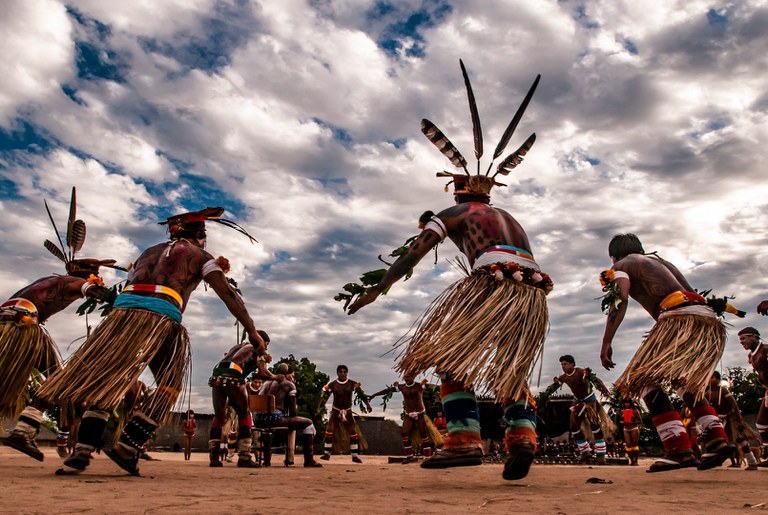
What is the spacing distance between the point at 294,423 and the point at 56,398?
5063mm

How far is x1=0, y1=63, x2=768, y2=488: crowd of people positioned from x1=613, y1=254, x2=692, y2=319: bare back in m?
0.01

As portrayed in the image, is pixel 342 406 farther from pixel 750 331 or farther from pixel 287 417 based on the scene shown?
pixel 750 331

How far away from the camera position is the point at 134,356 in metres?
4.18

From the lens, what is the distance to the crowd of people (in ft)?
12.4

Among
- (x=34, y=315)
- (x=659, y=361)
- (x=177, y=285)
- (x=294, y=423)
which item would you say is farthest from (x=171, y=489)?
(x=294, y=423)

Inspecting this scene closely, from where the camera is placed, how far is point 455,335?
3.75 m

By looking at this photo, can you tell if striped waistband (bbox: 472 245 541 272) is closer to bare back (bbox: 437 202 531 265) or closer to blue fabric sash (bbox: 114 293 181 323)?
bare back (bbox: 437 202 531 265)

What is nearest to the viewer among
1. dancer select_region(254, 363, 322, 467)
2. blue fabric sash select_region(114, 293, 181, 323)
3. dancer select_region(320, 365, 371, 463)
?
blue fabric sash select_region(114, 293, 181, 323)

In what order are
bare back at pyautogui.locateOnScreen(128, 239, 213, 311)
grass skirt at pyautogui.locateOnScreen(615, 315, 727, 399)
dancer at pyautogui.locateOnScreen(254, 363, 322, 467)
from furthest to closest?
dancer at pyautogui.locateOnScreen(254, 363, 322, 467) < grass skirt at pyautogui.locateOnScreen(615, 315, 727, 399) < bare back at pyautogui.locateOnScreen(128, 239, 213, 311)

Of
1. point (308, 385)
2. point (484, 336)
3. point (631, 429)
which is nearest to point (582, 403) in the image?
point (631, 429)

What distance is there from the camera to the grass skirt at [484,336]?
3658 mm

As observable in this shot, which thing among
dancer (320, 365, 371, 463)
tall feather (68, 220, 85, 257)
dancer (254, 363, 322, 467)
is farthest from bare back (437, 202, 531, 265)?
dancer (320, 365, 371, 463)

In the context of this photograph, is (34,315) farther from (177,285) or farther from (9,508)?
(9,508)

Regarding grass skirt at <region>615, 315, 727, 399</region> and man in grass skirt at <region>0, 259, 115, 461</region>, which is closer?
grass skirt at <region>615, 315, 727, 399</region>
